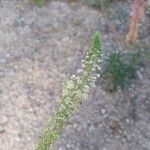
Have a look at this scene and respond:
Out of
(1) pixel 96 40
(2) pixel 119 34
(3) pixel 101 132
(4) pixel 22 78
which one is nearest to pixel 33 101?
(4) pixel 22 78

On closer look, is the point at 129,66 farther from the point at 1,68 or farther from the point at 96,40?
the point at 96,40

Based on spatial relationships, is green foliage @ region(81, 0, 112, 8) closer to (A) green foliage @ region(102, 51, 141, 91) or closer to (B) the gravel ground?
(B) the gravel ground

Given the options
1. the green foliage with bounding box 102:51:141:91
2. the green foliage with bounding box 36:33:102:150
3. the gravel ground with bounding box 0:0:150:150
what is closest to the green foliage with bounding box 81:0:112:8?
the gravel ground with bounding box 0:0:150:150

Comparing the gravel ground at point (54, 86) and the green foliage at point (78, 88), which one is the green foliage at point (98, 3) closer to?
the gravel ground at point (54, 86)

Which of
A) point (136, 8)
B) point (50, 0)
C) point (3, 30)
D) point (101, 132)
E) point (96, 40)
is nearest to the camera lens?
point (96, 40)

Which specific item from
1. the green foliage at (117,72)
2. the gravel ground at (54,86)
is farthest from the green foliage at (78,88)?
the green foliage at (117,72)
